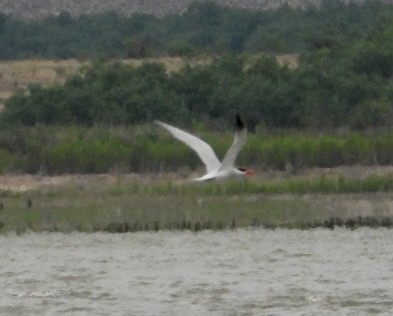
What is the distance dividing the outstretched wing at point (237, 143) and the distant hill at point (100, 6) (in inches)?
2398

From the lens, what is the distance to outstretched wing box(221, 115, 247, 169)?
935 inches

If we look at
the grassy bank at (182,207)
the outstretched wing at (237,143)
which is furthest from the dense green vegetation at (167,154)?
the outstretched wing at (237,143)

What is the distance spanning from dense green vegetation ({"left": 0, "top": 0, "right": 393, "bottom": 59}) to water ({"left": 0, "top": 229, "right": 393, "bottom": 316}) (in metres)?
32.7

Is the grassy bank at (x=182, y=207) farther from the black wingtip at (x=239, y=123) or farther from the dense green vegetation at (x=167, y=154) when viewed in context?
the black wingtip at (x=239, y=123)

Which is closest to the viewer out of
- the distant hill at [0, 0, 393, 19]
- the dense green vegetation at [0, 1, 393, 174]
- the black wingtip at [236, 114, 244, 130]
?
the black wingtip at [236, 114, 244, 130]

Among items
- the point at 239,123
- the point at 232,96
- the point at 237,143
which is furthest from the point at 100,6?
the point at 239,123

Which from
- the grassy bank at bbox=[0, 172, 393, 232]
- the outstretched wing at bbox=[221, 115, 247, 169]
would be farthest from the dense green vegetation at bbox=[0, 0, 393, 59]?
the outstretched wing at bbox=[221, 115, 247, 169]

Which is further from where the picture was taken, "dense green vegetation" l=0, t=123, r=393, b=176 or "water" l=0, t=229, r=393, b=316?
"dense green vegetation" l=0, t=123, r=393, b=176

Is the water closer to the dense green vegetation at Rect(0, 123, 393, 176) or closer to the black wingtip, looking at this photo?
the black wingtip

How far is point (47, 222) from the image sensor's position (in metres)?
29.9

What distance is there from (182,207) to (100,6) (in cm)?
5960

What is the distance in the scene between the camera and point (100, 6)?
89.9 metres

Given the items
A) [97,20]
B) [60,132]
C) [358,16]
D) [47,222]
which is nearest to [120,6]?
[97,20]

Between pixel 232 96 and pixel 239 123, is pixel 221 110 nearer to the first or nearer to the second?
pixel 232 96
